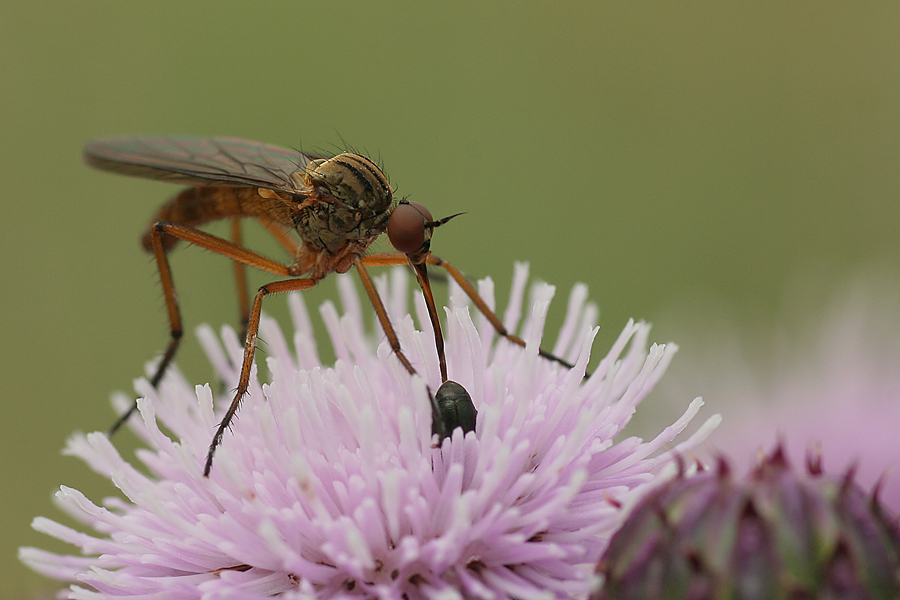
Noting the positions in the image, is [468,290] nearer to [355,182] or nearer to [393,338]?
[393,338]

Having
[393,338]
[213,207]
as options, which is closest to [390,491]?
[393,338]

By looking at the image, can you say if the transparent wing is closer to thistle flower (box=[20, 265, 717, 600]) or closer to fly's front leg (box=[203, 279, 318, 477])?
fly's front leg (box=[203, 279, 318, 477])

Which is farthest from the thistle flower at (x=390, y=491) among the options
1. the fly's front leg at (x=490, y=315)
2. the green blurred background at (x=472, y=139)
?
the green blurred background at (x=472, y=139)

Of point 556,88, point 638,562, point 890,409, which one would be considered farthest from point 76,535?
point 556,88

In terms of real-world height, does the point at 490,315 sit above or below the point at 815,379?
below

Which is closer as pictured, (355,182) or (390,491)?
(390,491)

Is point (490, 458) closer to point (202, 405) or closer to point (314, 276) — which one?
point (202, 405)

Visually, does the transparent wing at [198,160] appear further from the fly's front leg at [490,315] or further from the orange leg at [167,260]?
the fly's front leg at [490,315]
